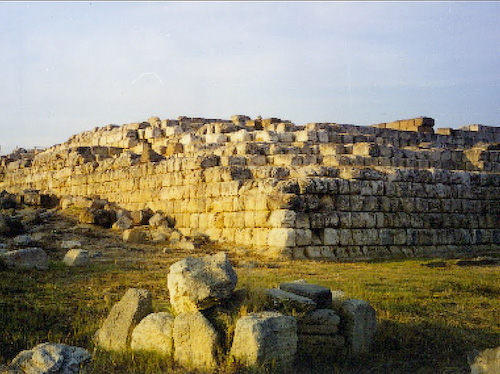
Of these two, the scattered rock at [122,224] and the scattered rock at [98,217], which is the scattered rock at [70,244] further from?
the scattered rock at [98,217]

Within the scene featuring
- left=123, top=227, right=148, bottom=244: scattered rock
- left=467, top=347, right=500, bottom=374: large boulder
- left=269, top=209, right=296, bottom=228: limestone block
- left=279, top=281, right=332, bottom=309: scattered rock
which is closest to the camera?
left=467, top=347, right=500, bottom=374: large boulder

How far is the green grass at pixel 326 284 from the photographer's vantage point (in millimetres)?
5703

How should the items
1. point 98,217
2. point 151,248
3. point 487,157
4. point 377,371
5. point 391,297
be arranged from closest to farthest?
point 377,371, point 391,297, point 151,248, point 98,217, point 487,157

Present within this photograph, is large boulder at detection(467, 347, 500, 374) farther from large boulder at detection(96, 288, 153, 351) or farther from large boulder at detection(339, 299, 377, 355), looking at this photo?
large boulder at detection(96, 288, 153, 351)

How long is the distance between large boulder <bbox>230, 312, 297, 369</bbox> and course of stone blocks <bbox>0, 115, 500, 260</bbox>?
25.2 ft

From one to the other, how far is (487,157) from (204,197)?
10.0 meters

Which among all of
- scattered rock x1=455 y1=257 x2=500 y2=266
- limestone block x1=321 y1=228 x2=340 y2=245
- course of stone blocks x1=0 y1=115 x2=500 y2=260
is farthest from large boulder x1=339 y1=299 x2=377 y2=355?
scattered rock x1=455 y1=257 x2=500 y2=266

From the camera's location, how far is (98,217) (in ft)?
56.0

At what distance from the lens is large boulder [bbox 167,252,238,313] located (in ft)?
18.9

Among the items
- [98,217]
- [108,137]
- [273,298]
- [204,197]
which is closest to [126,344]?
[273,298]

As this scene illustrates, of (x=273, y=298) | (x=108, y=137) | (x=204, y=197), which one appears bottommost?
(x=273, y=298)

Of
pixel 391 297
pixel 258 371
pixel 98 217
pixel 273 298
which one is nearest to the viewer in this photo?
pixel 258 371

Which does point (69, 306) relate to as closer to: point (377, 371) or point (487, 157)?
point (377, 371)

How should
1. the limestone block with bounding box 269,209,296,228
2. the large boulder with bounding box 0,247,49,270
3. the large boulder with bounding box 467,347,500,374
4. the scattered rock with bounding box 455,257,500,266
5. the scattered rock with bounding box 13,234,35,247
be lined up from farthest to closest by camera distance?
1. the limestone block with bounding box 269,209,296,228
2. the scattered rock with bounding box 13,234,35,247
3. the scattered rock with bounding box 455,257,500,266
4. the large boulder with bounding box 0,247,49,270
5. the large boulder with bounding box 467,347,500,374
